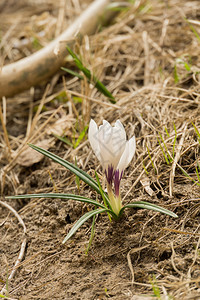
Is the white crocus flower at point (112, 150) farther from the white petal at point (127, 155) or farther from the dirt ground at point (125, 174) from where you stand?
the dirt ground at point (125, 174)

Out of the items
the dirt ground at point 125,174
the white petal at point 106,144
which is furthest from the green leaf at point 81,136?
the white petal at point 106,144

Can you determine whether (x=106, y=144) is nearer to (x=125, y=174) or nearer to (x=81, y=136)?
(x=125, y=174)

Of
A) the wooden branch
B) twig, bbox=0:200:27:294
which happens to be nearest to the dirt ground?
twig, bbox=0:200:27:294

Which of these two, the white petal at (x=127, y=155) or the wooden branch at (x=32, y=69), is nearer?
the white petal at (x=127, y=155)

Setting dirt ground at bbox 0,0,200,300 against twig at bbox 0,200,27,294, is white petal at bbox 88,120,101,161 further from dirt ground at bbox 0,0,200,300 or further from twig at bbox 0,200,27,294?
twig at bbox 0,200,27,294

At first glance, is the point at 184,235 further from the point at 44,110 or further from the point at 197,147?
the point at 44,110
